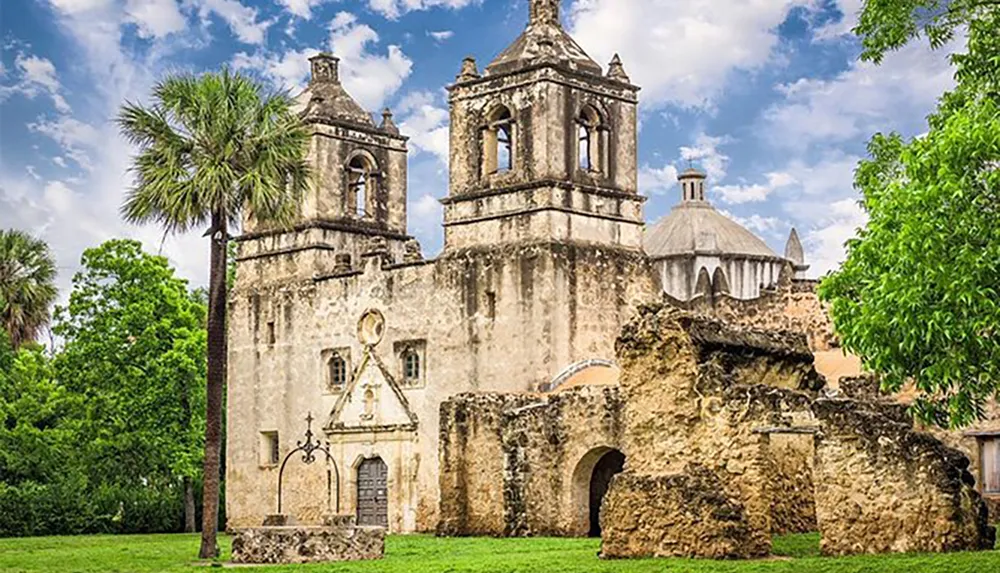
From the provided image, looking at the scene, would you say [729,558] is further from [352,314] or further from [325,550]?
[352,314]

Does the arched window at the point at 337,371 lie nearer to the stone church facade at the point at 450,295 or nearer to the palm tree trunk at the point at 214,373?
the stone church facade at the point at 450,295

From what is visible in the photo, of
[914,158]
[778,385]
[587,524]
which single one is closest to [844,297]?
[914,158]

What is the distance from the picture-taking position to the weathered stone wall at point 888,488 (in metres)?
21.2

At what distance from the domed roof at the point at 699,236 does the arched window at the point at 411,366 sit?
69.8 ft

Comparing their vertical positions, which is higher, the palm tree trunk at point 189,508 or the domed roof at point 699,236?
the domed roof at point 699,236

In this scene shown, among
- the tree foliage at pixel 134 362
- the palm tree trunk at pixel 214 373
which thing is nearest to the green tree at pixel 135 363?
the tree foliage at pixel 134 362

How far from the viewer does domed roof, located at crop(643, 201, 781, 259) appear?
61969mm

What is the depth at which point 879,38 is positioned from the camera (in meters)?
21.5

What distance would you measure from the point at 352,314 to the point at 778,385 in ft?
60.0

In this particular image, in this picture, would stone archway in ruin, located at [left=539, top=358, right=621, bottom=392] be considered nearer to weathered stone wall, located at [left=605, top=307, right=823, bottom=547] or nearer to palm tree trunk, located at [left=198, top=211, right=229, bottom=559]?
palm tree trunk, located at [left=198, top=211, right=229, bottom=559]

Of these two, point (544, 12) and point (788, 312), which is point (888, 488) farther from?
Answer: point (544, 12)

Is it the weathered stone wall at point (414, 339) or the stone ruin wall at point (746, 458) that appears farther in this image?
the weathered stone wall at point (414, 339)

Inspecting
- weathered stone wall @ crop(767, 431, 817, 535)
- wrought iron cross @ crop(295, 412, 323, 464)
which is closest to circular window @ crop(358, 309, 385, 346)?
wrought iron cross @ crop(295, 412, 323, 464)

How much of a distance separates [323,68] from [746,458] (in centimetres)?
2719
